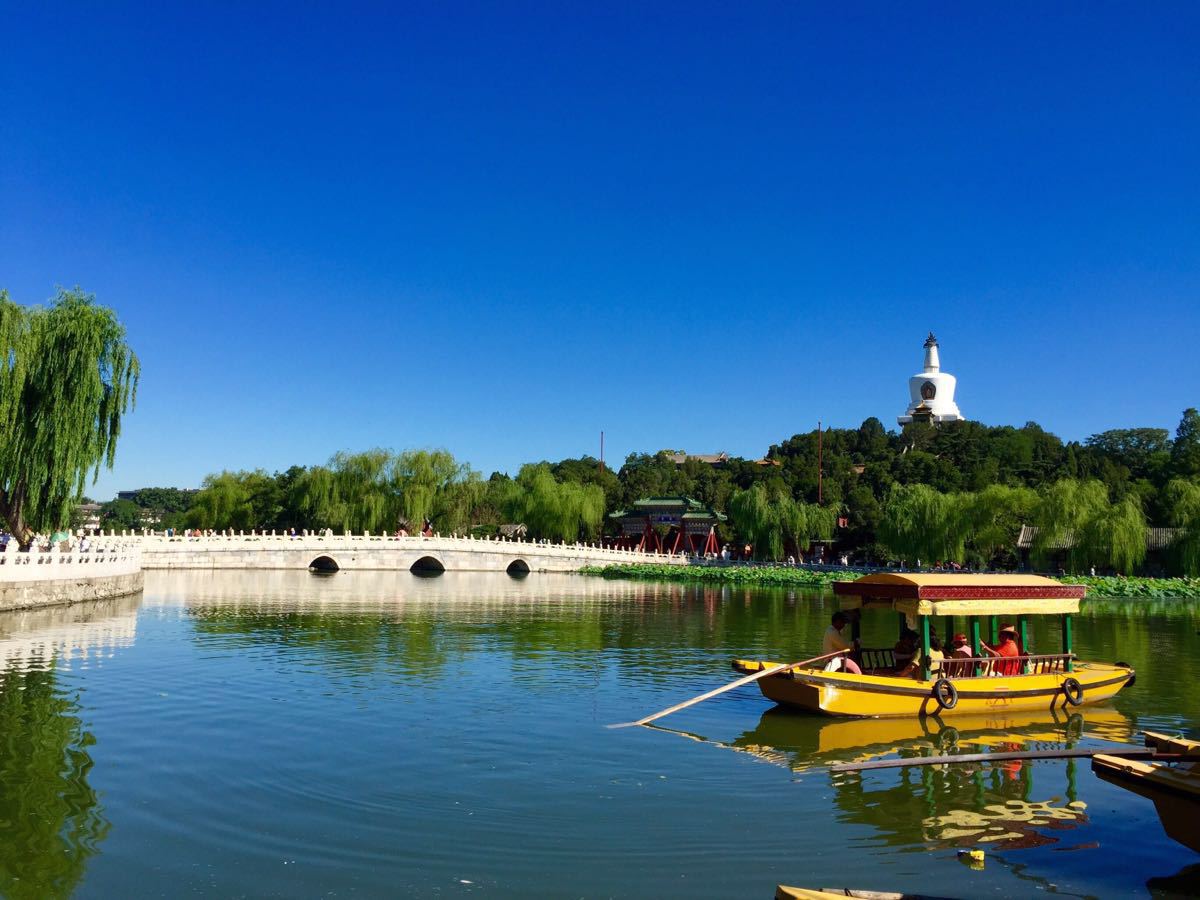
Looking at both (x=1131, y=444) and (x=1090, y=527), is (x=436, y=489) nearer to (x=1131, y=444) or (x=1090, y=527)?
(x=1090, y=527)

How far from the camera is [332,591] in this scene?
3128 cm

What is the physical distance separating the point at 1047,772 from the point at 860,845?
321 cm

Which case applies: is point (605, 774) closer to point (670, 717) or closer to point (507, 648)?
point (670, 717)

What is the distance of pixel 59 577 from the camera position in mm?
21406

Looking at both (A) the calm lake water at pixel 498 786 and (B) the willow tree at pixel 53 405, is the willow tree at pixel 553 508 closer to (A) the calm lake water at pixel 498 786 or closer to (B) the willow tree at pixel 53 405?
(B) the willow tree at pixel 53 405

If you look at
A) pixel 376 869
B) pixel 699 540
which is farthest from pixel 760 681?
pixel 699 540

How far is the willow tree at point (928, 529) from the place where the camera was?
41.8 m

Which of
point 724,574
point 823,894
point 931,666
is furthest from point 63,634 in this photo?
point 724,574

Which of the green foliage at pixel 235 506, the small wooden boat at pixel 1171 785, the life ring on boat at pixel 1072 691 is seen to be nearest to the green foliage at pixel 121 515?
the green foliage at pixel 235 506

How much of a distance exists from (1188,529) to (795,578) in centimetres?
1529

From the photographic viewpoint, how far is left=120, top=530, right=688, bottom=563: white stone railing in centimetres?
4022

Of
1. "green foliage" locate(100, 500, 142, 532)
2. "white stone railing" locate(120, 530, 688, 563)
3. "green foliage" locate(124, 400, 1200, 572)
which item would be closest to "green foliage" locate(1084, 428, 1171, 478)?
"green foliage" locate(124, 400, 1200, 572)

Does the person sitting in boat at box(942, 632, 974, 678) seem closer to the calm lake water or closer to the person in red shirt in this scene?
the person in red shirt

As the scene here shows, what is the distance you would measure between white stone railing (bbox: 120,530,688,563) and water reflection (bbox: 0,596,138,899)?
24.8m
